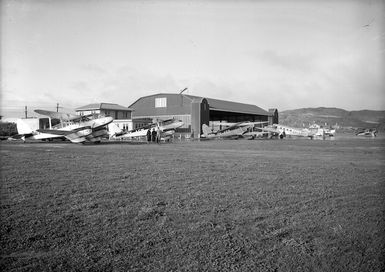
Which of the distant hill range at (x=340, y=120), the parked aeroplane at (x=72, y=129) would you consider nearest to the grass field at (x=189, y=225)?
the parked aeroplane at (x=72, y=129)

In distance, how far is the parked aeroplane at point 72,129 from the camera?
91.7 ft

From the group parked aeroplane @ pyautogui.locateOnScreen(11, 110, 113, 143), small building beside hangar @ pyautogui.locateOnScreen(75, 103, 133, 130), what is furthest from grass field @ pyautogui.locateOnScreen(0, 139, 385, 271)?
small building beside hangar @ pyautogui.locateOnScreen(75, 103, 133, 130)

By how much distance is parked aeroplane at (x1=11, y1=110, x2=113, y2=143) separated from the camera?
91.7 ft

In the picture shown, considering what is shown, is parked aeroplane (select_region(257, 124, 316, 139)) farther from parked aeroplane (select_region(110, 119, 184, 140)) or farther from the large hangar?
parked aeroplane (select_region(110, 119, 184, 140))

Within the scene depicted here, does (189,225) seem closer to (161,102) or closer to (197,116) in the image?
(197,116)

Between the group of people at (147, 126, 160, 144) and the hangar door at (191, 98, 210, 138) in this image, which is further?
the hangar door at (191, 98, 210, 138)

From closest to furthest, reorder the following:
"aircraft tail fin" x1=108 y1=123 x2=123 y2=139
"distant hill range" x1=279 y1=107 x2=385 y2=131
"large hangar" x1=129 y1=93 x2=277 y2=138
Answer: "aircraft tail fin" x1=108 y1=123 x2=123 y2=139 < "large hangar" x1=129 y1=93 x2=277 y2=138 < "distant hill range" x1=279 y1=107 x2=385 y2=131

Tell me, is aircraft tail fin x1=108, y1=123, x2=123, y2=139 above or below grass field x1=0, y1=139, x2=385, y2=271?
above

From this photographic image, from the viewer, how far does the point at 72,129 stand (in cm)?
2897

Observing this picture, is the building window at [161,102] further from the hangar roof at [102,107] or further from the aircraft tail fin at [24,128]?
the aircraft tail fin at [24,128]

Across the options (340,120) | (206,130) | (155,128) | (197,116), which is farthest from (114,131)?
(340,120)

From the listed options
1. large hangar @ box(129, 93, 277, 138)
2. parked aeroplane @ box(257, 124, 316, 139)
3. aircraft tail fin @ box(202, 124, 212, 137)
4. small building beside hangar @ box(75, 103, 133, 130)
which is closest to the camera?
aircraft tail fin @ box(202, 124, 212, 137)

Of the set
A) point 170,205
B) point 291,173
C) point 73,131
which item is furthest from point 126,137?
point 170,205

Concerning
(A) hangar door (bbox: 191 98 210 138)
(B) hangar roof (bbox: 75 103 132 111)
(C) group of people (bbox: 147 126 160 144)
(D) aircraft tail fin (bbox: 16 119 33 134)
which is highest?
(B) hangar roof (bbox: 75 103 132 111)
